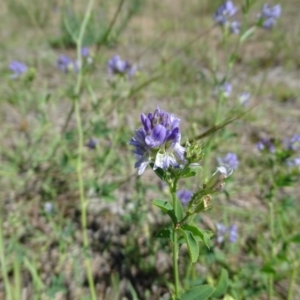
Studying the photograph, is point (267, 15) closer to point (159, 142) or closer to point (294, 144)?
point (294, 144)

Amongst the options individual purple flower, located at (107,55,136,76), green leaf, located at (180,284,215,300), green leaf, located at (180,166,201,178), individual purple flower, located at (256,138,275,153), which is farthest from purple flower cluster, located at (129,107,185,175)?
individual purple flower, located at (107,55,136,76)

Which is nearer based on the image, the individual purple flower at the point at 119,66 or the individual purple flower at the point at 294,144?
the individual purple flower at the point at 294,144

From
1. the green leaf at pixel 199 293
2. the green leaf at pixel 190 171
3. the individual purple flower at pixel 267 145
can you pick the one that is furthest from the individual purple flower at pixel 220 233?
the green leaf at pixel 190 171

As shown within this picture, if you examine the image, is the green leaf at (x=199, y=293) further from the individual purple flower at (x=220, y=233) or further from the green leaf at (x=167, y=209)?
the individual purple flower at (x=220, y=233)

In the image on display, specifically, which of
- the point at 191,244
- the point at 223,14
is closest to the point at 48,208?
the point at 191,244

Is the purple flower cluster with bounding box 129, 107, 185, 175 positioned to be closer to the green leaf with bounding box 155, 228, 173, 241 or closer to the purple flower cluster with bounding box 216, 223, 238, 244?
the green leaf with bounding box 155, 228, 173, 241

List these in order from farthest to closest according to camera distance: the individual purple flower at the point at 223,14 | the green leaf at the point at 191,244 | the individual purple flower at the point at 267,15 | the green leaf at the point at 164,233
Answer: the individual purple flower at the point at 223,14
the individual purple flower at the point at 267,15
the green leaf at the point at 164,233
the green leaf at the point at 191,244

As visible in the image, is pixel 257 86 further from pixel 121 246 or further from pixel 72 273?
pixel 72 273
